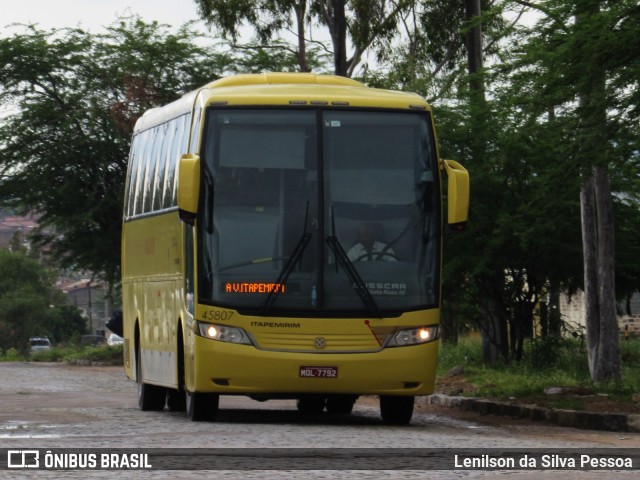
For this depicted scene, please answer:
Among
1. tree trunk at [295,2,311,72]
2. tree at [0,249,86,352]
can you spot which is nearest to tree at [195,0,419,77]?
tree trunk at [295,2,311,72]

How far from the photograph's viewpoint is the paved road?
33.9 feet

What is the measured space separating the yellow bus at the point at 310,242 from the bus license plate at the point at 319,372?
14 mm

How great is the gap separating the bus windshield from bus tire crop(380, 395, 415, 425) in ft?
4.62

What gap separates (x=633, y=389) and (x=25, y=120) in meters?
25.9

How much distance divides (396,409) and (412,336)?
1.31 meters

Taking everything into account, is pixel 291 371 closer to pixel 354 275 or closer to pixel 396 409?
pixel 354 275

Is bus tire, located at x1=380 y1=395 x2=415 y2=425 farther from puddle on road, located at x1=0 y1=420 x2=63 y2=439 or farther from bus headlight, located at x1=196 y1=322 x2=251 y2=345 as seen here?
puddle on road, located at x1=0 y1=420 x2=63 y2=439

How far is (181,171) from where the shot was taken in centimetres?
1514

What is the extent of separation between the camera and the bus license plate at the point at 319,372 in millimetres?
15211

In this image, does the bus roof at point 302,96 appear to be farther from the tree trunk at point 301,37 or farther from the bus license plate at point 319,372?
the tree trunk at point 301,37

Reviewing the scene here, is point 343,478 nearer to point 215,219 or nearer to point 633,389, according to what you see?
point 215,219

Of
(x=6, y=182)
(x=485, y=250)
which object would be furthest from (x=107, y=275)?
(x=485, y=250)
